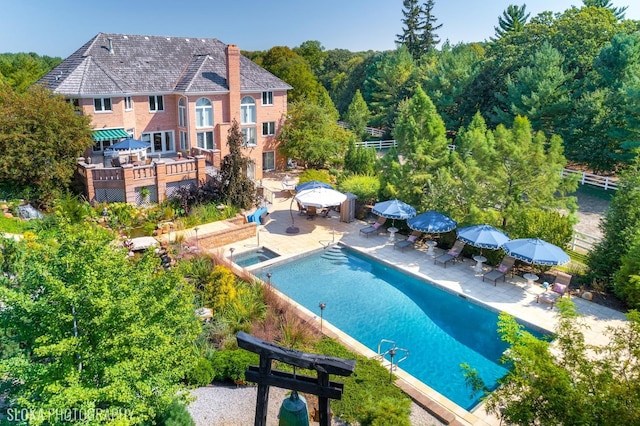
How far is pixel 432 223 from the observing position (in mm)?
23359

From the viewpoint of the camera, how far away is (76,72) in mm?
30344

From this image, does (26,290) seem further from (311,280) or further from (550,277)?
(550,277)

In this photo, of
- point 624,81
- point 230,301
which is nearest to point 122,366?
point 230,301

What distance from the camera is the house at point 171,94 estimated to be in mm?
30672

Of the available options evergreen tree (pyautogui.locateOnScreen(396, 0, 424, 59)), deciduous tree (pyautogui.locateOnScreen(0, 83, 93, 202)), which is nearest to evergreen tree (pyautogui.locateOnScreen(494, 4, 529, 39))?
evergreen tree (pyautogui.locateOnScreen(396, 0, 424, 59))

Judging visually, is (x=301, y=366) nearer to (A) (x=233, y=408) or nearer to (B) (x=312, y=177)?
(A) (x=233, y=408)

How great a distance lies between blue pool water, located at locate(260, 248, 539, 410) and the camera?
15.5 metres

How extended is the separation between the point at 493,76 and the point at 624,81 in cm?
1290

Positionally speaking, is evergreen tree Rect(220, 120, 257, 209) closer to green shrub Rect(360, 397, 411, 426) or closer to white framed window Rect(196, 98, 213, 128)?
white framed window Rect(196, 98, 213, 128)

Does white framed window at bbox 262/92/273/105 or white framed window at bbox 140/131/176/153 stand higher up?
white framed window at bbox 262/92/273/105

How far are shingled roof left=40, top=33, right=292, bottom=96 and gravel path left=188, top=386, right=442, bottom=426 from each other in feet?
76.2

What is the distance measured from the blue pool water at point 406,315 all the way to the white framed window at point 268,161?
16.3 meters

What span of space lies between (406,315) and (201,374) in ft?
28.8

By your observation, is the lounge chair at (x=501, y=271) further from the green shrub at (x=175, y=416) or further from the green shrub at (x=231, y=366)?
the green shrub at (x=175, y=416)
